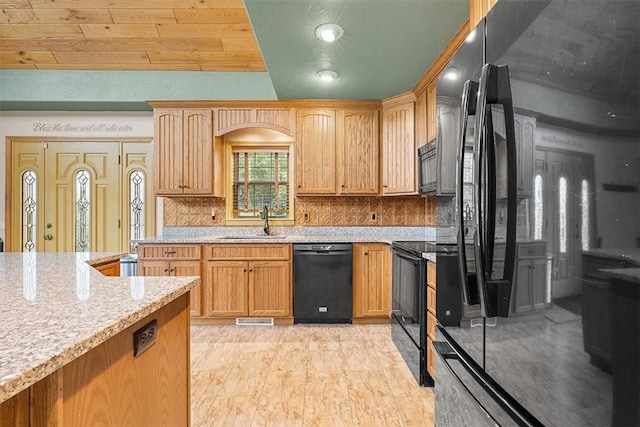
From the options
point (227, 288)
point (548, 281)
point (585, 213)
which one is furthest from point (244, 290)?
point (585, 213)

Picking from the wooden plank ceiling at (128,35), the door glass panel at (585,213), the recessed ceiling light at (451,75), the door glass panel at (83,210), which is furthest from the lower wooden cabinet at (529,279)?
the door glass panel at (83,210)

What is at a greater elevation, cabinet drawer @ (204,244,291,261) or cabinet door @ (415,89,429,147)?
cabinet door @ (415,89,429,147)

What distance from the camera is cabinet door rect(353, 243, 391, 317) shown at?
3.52 meters

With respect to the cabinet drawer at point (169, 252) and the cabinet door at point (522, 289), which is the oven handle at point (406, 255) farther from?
the cabinet drawer at point (169, 252)

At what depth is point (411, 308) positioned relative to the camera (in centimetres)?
247

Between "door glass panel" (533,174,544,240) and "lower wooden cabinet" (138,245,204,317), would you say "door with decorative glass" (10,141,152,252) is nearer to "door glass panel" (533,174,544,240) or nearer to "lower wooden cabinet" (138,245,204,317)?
"lower wooden cabinet" (138,245,204,317)

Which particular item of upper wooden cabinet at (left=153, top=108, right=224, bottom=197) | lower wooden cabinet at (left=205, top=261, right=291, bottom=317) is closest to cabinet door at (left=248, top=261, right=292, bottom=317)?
lower wooden cabinet at (left=205, top=261, right=291, bottom=317)

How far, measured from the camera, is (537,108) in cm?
70

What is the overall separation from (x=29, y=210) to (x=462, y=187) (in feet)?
17.0

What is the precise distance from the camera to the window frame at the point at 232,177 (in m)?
4.12

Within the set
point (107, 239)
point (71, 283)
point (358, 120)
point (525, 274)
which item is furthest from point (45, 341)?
point (107, 239)

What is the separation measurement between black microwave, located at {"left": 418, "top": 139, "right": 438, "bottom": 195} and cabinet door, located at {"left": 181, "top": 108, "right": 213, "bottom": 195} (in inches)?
87.6

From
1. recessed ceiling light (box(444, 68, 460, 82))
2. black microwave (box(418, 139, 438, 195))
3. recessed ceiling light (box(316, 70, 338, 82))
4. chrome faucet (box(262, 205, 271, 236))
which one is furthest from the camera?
chrome faucet (box(262, 205, 271, 236))

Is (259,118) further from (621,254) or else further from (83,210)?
(621,254)
